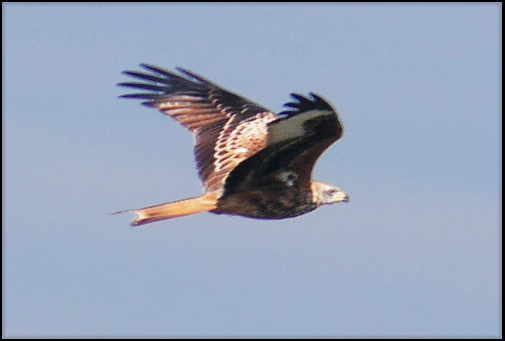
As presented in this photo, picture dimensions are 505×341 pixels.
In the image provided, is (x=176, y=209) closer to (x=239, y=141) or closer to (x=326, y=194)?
(x=239, y=141)

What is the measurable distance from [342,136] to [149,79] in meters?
3.53

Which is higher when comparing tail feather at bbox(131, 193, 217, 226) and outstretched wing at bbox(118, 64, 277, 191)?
outstretched wing at bbox(118, 64, 277, 191)

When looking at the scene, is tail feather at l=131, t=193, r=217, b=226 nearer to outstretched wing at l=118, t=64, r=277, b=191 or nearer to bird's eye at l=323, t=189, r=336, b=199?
outstretched wing at l=118, t=64, r=277, b=191

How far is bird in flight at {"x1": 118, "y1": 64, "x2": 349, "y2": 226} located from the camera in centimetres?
1388

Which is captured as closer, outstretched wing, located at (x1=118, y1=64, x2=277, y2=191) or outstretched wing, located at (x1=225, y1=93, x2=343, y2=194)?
outstretched wing, located at (x1=225, y1=93, x2=343, y2=194)

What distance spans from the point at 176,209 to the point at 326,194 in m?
1.87

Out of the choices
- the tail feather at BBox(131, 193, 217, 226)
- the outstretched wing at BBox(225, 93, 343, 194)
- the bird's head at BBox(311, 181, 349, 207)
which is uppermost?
the outstretched wing at BBox(225, 93, 343, 194)

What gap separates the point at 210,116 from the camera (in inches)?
642

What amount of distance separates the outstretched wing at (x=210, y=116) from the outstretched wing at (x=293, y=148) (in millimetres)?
611

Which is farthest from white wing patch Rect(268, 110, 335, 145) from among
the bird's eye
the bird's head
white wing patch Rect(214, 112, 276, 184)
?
the bird's eye

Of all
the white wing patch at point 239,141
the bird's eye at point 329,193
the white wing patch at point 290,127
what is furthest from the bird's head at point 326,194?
the white wing patch at point 290,127

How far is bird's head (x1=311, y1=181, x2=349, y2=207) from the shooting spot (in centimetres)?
1522

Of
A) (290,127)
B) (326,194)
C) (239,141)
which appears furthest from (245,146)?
(290,127)

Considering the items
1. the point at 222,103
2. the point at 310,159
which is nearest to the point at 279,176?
the point at 310,159
